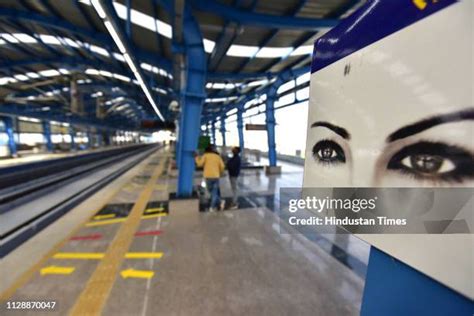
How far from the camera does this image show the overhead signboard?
35.6 inches

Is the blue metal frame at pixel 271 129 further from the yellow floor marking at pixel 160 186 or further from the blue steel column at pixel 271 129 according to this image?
the yellow floor marking at pixel 160 186

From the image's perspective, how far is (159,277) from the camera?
3.38m

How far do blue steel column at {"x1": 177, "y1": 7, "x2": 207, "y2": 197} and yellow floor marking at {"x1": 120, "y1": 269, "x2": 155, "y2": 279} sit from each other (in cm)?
325

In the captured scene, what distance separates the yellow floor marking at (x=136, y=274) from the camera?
3.40 meters

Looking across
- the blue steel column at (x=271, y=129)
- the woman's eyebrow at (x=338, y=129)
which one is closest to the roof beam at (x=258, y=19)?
the woman's eyebrow at (x=338, y=129)

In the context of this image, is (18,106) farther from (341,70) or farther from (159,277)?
(341,70)

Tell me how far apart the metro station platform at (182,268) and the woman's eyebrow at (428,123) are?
8.35ft

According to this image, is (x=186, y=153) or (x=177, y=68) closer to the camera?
(x=186, y=153)

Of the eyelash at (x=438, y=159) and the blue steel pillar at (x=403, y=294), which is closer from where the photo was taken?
the eyelash at (x=438, y=159)

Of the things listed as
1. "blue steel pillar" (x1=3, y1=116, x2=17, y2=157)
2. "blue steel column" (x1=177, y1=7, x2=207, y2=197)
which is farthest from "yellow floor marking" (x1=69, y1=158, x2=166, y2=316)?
"blue steel pillar" (x1=3, y1=116, x2=17, y2=157)

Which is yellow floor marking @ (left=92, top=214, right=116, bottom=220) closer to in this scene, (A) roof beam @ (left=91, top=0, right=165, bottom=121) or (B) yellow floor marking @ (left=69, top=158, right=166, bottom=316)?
(B) yellow floor marking @ (left=69, top=158, right=166, bottom=316)

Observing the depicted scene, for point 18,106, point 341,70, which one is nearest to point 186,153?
point 341,70

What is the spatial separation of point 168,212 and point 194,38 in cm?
481

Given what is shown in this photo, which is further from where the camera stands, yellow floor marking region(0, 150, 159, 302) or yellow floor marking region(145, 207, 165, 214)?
yellow floor marking region(145, 207, 165, 214)
